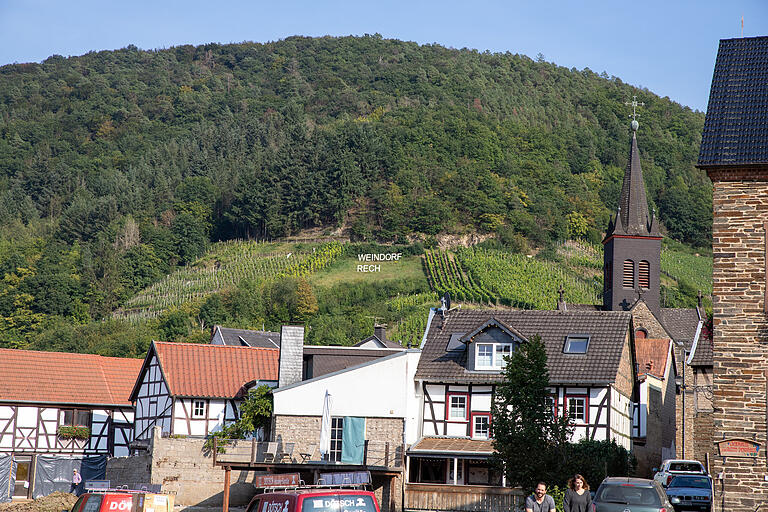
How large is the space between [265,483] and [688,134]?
523 feet

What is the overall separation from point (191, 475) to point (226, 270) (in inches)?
3435

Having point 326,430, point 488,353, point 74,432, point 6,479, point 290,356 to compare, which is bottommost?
point 6,479

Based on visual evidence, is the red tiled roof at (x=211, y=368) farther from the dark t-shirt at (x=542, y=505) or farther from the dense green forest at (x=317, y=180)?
the dense green forest at (x=317, y=180)

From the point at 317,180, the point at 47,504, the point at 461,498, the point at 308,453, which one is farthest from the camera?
the point at 317,180

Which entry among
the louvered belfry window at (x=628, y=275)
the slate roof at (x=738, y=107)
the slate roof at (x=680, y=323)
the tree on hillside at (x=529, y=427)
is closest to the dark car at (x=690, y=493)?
the tree on hillside at (x=529, y=427)

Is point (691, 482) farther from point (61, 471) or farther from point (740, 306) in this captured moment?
point (61, 471)

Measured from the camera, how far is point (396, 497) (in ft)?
105

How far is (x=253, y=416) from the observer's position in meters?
36.0

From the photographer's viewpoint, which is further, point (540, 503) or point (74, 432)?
point (74, 432)

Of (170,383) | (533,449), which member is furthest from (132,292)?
(533,449)

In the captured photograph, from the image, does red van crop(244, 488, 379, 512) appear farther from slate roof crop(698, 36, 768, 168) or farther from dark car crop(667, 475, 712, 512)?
slate roof crop(698, 36, 768, 168)

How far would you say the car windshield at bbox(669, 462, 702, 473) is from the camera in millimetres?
29953

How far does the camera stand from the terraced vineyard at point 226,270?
11324 cm

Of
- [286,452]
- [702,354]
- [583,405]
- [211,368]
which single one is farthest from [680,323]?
[286,452]
